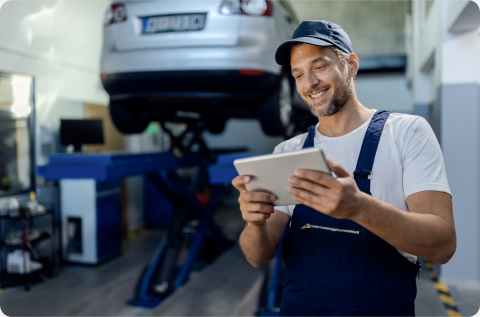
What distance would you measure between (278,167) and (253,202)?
0.16 meters

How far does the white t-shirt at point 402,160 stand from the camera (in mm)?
937

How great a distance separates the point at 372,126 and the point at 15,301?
3.23m

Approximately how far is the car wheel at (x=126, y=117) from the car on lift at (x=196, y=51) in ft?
0.75

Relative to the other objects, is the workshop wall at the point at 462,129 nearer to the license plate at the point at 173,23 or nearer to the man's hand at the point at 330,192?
the license plate at the point at 173,23

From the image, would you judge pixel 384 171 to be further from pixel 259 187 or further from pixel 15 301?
pixel 15 301

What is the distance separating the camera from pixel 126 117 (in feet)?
9.59

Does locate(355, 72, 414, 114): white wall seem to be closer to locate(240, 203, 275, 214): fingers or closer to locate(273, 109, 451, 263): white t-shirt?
locate(273, 109, 451, 263): white t-shirt

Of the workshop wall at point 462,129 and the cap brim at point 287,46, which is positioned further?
the workshop wall at point 462,129

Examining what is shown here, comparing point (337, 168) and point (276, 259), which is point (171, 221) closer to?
point (276, 259)

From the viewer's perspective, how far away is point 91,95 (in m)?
4.86

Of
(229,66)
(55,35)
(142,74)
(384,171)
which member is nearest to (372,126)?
(384,171)

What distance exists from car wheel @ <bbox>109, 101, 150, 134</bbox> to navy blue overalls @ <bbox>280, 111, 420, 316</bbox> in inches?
85.9

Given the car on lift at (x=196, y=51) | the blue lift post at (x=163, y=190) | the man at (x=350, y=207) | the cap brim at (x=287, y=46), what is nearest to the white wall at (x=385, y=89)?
the blue lift post at (x=163, y=190)

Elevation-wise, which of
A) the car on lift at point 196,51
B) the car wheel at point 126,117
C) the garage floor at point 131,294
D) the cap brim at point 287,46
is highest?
the car on lift at point 196,51
